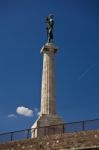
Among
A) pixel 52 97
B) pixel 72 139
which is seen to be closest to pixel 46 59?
pixel 52 97

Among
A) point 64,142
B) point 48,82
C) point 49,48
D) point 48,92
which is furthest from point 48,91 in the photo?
point 64,142

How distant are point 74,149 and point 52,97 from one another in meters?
12.3

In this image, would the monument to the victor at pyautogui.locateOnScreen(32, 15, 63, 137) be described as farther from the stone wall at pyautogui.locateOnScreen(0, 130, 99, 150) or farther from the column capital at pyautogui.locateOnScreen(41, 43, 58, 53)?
the stone wall at pyautogui.locateOnScreen(0, 130, 99, 150)

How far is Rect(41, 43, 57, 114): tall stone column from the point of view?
35.7m

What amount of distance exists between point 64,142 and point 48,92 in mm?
11250

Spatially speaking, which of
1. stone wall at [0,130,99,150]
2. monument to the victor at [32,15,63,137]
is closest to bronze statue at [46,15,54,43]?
monument to the victor at [32,15,63,137]

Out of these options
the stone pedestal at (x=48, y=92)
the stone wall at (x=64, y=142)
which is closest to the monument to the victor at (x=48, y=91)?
the stone pedestal at (x=48, y=92)

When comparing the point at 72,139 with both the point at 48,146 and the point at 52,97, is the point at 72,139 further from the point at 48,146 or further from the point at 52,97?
the point at 52,97

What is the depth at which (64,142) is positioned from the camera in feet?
82.6

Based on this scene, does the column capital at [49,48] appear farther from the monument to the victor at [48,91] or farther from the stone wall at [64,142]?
the stone wall at [64,142]

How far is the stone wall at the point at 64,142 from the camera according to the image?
78.2ft

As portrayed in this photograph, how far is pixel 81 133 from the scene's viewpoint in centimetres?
2467

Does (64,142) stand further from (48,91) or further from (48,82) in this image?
(48,82)

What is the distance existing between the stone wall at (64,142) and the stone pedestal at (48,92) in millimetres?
6304
